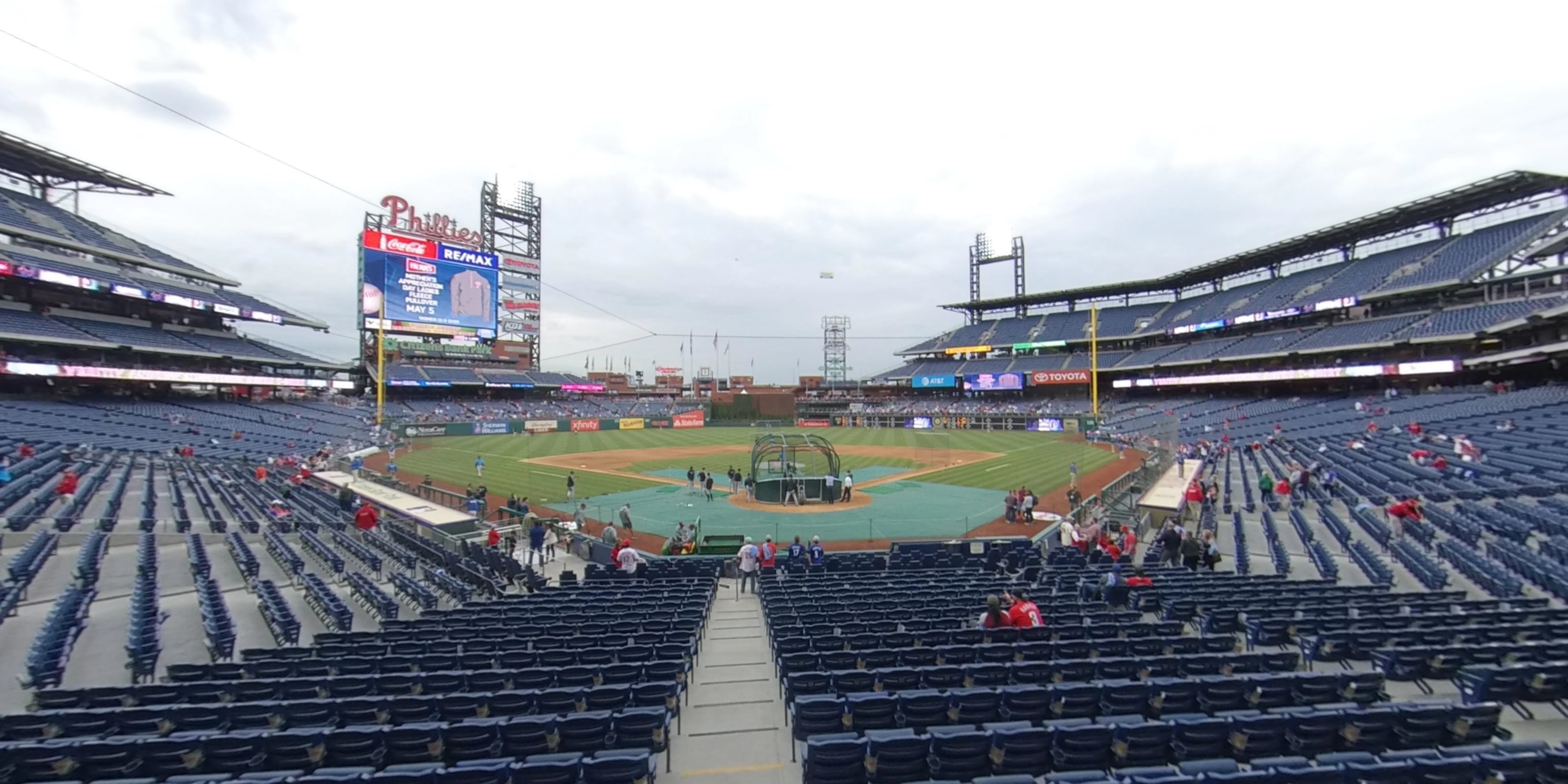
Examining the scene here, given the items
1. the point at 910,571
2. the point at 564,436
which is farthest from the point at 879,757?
the point at 564,436

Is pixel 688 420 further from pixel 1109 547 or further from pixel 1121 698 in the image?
pixel 1121 698

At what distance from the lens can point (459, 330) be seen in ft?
232

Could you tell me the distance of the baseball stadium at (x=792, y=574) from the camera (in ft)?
19.1

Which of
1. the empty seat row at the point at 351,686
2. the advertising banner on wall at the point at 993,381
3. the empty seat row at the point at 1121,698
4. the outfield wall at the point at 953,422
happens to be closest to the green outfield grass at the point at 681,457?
the outfield wall at the point at 953,422

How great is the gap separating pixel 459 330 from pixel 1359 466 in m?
73.4

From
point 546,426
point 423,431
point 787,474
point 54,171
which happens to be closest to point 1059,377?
point 787,474

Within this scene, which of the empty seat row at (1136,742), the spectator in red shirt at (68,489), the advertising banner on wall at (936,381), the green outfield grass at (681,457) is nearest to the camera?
the empty seat row at (1136,742)

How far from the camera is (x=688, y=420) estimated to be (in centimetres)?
7638

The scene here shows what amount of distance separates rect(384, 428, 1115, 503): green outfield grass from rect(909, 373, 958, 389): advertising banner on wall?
18722mm

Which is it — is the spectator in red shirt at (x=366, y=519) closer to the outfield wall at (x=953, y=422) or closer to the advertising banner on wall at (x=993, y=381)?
the outfield wall at (x=953, y=422)

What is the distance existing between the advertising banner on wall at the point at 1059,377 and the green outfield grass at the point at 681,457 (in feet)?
46.3

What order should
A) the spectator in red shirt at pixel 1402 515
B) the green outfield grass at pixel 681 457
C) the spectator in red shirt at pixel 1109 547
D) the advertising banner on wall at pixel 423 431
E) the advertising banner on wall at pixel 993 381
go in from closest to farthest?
the spectator in red shirt at pixel 1109 547, the spectator in red shirt at pixel 1402 515, the green outfield grass at pixel 681 457, the advertising banner on wall at pixel 423 431, the advertising banner on wall at pixel 993 381

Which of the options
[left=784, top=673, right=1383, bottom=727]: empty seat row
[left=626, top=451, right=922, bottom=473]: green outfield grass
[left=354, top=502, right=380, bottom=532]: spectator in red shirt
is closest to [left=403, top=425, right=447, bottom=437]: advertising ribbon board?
[left=626, top=451, right=922, bottom=473]: green outfield grass

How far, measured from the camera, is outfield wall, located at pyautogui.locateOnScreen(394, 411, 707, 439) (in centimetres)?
5869
